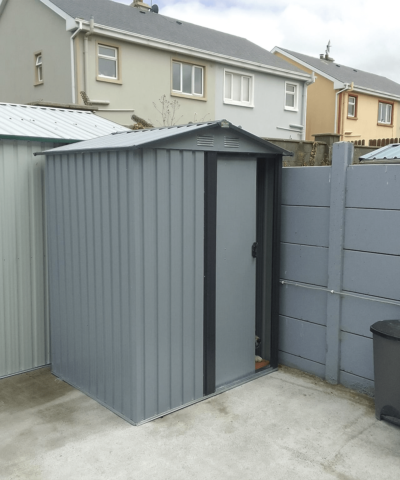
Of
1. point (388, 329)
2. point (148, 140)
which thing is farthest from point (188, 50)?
point (388, 329)

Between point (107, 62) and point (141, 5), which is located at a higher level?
point (141, 5)

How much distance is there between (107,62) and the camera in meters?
14.5

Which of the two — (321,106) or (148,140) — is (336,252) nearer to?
(148,140)

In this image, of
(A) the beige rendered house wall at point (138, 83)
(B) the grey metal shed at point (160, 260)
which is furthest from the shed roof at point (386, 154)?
(A) the beige rendered house wall at point (138, 83)

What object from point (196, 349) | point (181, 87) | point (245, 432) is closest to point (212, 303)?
point (196, 349)

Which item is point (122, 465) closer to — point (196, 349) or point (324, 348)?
point (196, 349)

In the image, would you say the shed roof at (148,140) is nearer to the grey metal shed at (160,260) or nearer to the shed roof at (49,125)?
the grey metal shed at (160,260)

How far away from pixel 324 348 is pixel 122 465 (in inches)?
99.4

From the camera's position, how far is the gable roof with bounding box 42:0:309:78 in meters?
14.6

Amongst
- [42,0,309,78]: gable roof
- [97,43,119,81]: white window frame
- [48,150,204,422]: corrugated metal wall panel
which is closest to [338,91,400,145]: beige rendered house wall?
[42,0,309,78]: gable roof

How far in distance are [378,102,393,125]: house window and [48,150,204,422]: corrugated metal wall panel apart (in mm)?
23279

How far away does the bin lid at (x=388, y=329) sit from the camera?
416cm

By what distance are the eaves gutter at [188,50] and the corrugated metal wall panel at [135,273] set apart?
10.2 metres

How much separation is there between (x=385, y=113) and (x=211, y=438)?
24945 millimetres
